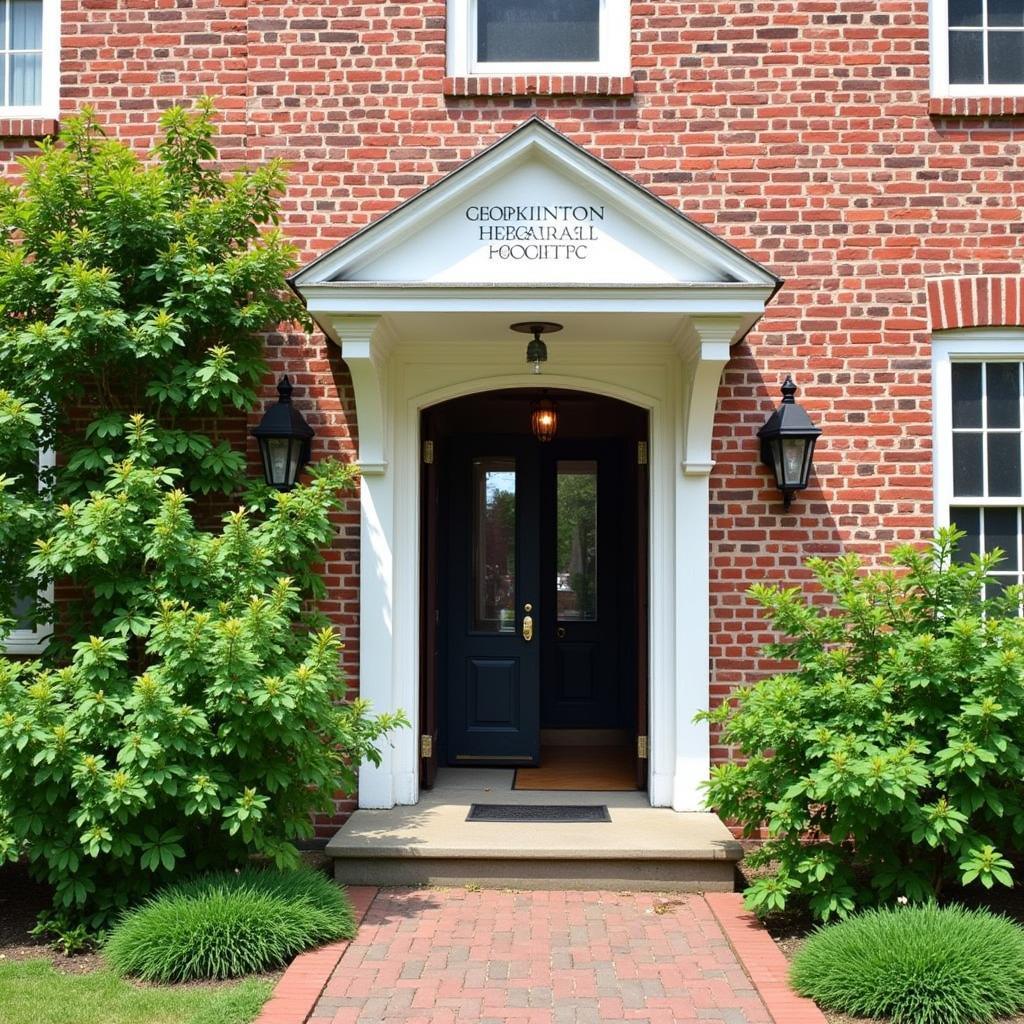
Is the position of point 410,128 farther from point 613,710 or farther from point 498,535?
point 613,710

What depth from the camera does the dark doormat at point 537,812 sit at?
6.44 meters

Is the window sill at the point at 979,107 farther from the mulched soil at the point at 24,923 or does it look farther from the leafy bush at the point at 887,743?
the mulched soil at the point at 24,923

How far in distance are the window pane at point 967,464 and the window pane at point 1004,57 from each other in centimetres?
229

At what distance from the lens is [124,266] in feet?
19.4

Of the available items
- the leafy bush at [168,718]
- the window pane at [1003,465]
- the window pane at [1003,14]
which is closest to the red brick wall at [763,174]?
the window pane at [1003,465]

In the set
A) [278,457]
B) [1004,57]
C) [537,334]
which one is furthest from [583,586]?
[1004,57]

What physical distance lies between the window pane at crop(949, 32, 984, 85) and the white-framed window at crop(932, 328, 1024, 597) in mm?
1642

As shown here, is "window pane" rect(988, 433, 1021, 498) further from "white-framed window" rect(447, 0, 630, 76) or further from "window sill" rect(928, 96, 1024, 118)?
"white-framed window" rect(447, 0, 630, 76)

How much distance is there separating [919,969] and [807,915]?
1169 mm

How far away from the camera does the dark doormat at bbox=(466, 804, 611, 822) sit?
644 cm

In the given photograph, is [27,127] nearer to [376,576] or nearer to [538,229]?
[538,229]

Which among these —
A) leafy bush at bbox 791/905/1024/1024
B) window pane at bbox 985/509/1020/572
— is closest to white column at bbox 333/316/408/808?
leafy bush at bbox 791/905/1024/1024

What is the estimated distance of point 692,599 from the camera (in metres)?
6.56

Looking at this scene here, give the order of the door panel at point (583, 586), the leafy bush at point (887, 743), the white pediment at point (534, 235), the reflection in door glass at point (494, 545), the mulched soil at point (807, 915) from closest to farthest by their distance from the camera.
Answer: the leafy bush at point (887, 743)
the mulched soil at point (807, 915)
the white pediment at point (534, 235)
the reflection in door glass at point (494, 545)
the door panel at point (583, 586)
